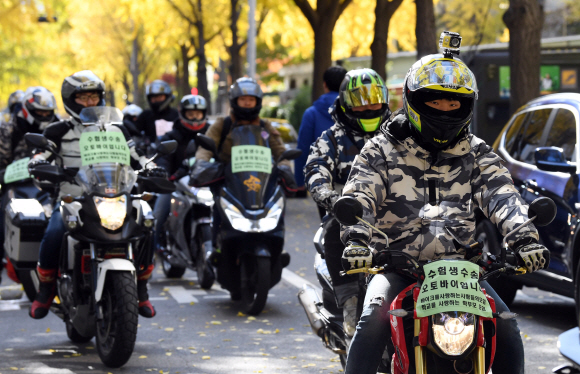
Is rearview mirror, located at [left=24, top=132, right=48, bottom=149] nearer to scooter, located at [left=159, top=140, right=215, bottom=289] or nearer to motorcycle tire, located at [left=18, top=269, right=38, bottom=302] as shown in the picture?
motorcycle tire, located at [left=18, top=269, right=38, bottom=302]

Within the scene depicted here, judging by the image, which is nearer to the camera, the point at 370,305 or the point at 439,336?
the point at 439,336

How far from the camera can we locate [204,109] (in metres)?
11.1

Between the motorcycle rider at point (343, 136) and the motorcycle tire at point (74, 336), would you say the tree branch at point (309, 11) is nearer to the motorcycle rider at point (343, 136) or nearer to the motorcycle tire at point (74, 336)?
the motorcycle tire at point (74, 336)

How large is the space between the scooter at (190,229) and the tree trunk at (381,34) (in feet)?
28.2

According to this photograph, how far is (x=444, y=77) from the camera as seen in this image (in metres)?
3.99

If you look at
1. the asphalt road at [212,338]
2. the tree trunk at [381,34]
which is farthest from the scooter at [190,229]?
the tree trunk at [381,34]

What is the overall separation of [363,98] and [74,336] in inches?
114

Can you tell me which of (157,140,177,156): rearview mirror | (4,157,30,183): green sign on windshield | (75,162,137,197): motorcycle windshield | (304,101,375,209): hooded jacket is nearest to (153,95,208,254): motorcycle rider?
(4,157,30,183): green sign on windshield

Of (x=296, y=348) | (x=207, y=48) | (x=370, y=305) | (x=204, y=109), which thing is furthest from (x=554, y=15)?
(x=370, y=305)

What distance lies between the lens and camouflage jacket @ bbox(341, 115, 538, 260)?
13.5ft

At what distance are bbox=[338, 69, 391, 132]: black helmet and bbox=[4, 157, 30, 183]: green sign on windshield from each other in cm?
402

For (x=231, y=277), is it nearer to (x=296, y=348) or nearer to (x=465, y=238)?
(x=296, y=348)

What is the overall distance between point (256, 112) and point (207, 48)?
30.6 meters

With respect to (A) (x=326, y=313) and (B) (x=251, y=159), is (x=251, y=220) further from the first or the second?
(A) (x=326, y=313)
